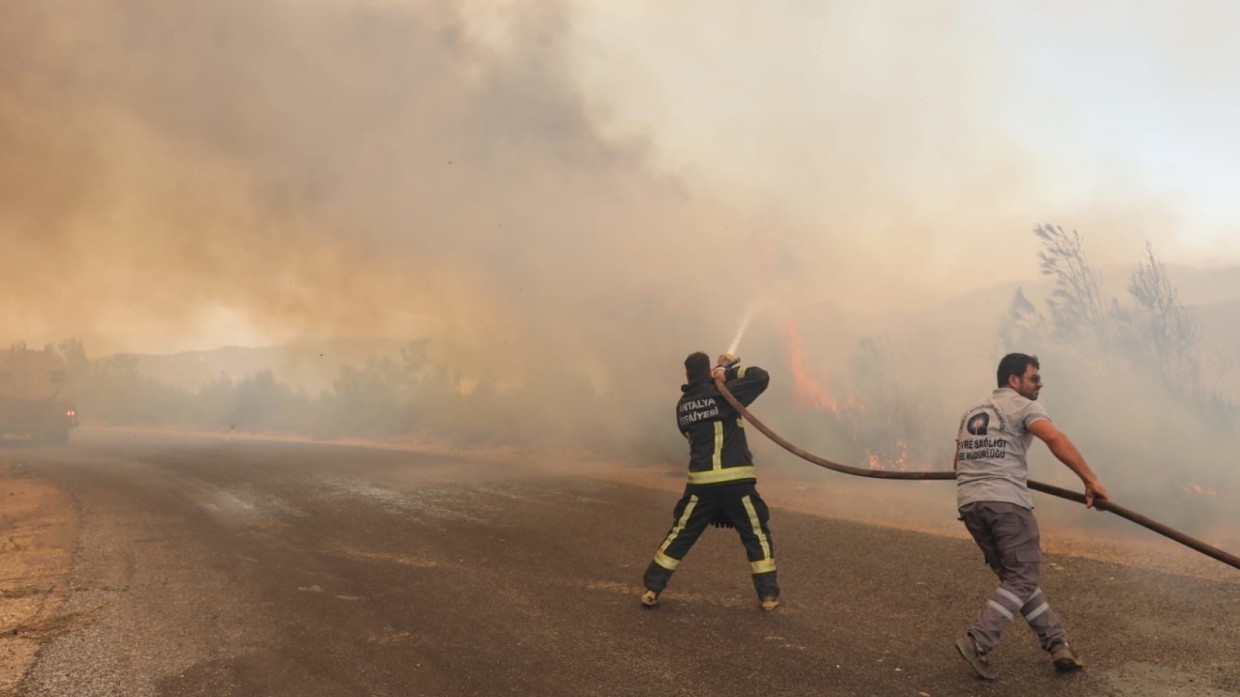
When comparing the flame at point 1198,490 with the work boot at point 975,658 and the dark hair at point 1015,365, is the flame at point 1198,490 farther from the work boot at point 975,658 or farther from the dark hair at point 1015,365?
the work boot at point 975,658

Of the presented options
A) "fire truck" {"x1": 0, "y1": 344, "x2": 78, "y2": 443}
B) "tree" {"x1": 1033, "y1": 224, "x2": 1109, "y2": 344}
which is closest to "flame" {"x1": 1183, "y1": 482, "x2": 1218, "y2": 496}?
"tree" {"x1": 1033, "y1": 224, "x2": 1109, "y2": 344}

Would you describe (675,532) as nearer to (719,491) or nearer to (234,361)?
(719,491)

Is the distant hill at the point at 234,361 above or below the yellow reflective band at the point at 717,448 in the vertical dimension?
above

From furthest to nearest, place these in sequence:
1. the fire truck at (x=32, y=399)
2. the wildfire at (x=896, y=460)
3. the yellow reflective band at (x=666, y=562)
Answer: the fire truck at (x=32, y=399) < the wildfire at (x=896, y=460) < the yellow reflective band at (x=666, y=562)

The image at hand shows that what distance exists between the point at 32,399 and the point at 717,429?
2527 cm

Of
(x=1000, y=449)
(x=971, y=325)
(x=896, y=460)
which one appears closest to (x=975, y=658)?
(x=1000, y=449)

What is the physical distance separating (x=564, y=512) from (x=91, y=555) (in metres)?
4.67

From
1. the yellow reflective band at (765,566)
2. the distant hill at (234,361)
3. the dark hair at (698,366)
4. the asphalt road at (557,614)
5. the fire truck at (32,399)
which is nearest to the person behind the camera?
the asphalt road at (557,614)

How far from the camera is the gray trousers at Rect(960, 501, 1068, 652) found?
3.66 m

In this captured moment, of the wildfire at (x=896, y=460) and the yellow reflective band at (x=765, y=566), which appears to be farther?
the wildfire at (x=896, y=460)

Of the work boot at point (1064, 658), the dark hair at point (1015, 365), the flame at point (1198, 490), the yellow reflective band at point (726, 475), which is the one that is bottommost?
the work boot at point (1064, 658)

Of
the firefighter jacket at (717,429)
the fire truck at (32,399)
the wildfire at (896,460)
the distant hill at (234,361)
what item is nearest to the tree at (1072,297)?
the wildfire at (896,460)

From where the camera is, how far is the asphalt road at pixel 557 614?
3.73m

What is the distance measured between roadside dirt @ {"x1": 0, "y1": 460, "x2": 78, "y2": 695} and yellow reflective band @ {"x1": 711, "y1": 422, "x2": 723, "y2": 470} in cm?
402
